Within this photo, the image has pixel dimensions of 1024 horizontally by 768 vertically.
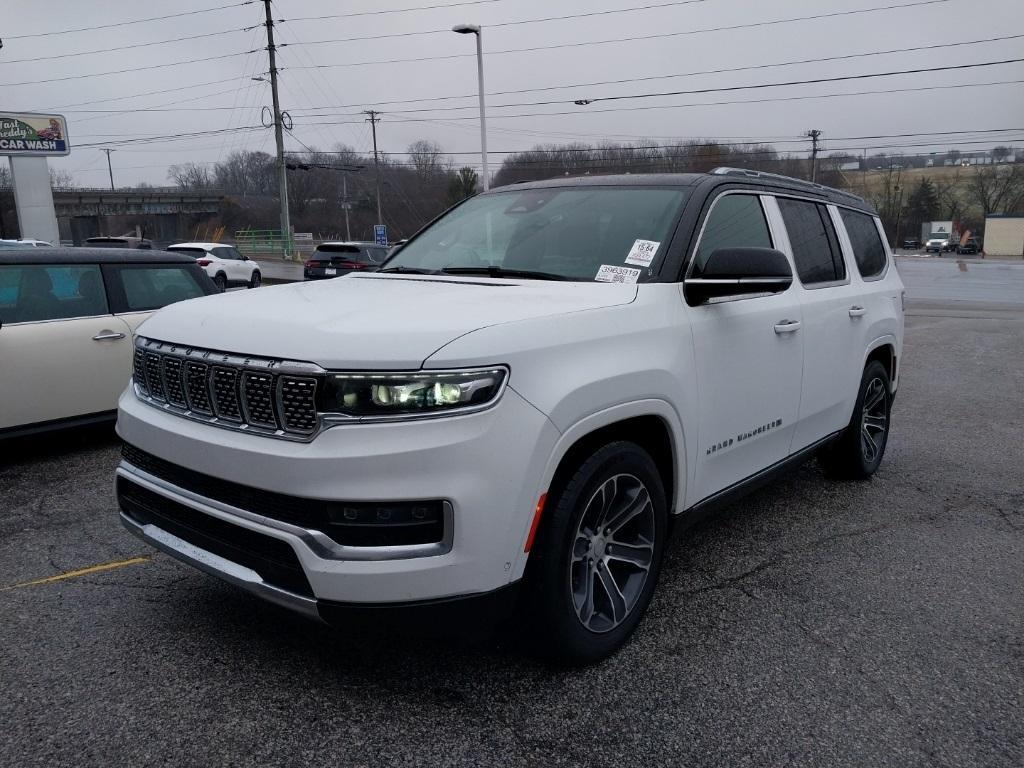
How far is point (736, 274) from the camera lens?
3234mm

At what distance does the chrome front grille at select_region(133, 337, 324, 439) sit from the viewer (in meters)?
2.45

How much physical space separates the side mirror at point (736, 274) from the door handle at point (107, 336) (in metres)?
4.70

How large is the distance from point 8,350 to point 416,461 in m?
4.54

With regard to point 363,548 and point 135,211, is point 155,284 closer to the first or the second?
point 363,548

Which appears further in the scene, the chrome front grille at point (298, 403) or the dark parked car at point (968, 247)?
the dark parked car at point (968, 247)

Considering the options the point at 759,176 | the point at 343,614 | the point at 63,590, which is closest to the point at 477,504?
the point at 343,614

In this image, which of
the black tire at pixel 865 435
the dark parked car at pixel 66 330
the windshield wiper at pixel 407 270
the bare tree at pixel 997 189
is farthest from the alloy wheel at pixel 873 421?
the bare tree at pixel 997 189

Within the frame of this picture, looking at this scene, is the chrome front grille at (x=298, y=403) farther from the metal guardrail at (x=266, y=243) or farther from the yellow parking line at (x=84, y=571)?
the metal guardrail at (x=266, y=243)

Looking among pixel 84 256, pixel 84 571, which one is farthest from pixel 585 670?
pixel 84 256

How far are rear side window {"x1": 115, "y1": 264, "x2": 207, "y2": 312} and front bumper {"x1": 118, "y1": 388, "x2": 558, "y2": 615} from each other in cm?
452

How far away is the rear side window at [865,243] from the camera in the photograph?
5145 mm

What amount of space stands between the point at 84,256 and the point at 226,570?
4.58 metres

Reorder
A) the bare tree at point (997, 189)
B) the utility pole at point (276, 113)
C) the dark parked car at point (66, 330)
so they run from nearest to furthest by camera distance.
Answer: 1. the dark parked car at point (66, 330)
2. the utility pole at point (276, 113)
3. the bare tree at point (997, 189)

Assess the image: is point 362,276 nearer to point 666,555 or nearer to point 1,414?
point 666,555
